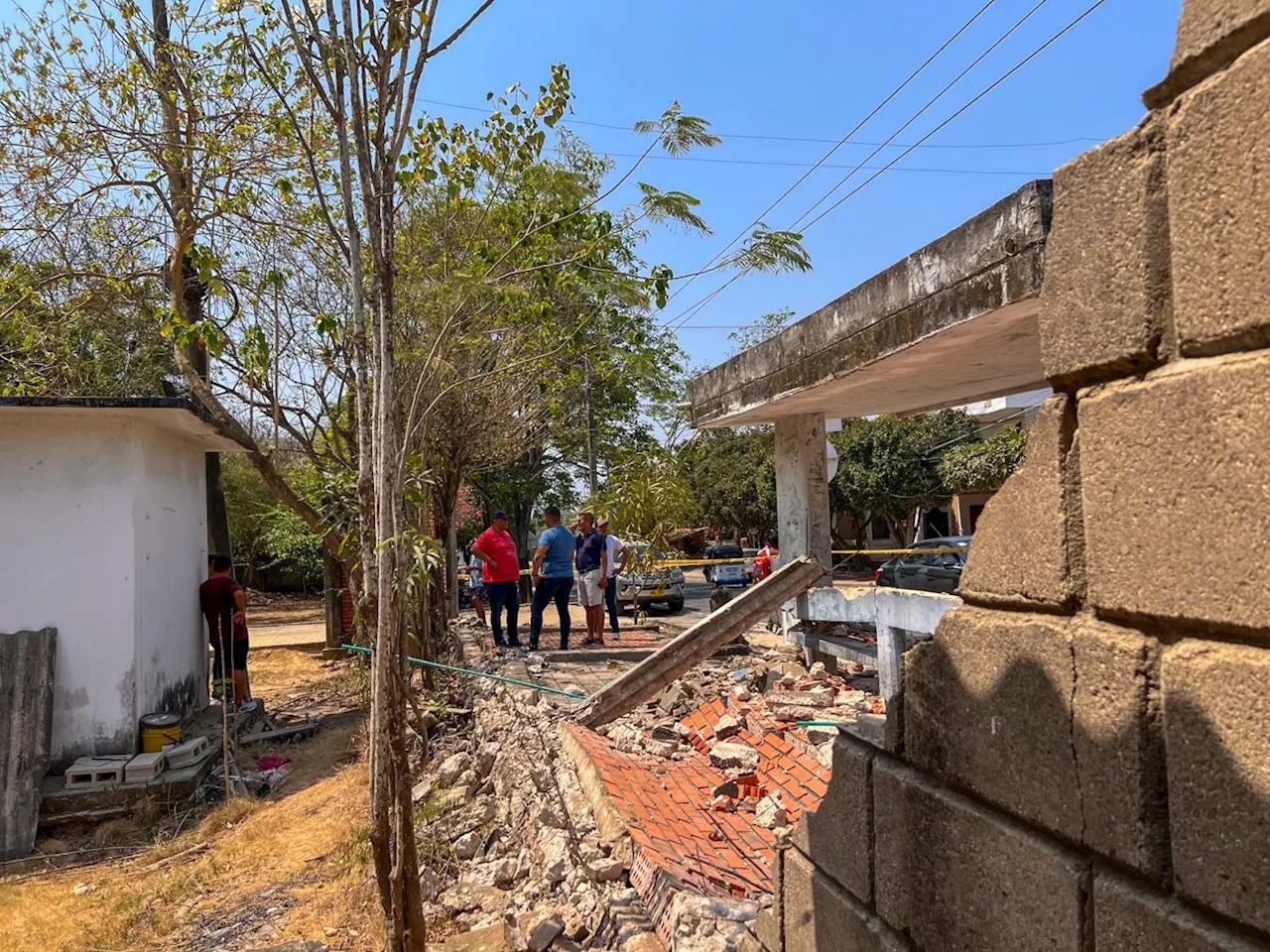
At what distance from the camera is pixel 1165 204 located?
A: 172cm

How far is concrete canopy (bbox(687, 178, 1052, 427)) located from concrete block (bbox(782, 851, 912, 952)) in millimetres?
2742

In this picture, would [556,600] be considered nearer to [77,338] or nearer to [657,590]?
[77,338]

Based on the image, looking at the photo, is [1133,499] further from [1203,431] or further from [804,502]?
[804,502]

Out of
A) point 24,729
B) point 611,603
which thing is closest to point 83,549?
point 24,729

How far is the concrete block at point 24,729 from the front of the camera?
732 centimetres

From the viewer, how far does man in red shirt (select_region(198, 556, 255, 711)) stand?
10.7 m

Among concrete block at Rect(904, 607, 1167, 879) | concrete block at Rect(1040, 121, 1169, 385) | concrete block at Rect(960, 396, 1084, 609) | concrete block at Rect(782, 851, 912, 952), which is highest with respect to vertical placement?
concrete block at Rect(1040, 121, 1169, 385)

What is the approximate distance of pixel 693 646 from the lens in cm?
729

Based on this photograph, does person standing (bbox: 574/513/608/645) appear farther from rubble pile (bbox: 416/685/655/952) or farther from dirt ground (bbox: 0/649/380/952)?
dirt ground (bbox: 0/649/380/952)

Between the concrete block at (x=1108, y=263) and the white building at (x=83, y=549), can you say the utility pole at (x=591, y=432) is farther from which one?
the concrete block at (x=1108, y=263)

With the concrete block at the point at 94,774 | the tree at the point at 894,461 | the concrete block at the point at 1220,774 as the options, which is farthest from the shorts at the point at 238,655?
the tree at the point at 894,461

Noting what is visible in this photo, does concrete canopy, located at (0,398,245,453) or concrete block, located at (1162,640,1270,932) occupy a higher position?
concrete canopy, located at (0,398,245,453)

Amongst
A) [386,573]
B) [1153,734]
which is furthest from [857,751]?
[386,573]

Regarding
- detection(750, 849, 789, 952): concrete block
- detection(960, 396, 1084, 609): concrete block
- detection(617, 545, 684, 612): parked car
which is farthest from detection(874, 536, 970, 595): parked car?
detection(960, 396, 1084, 609): concrete block
